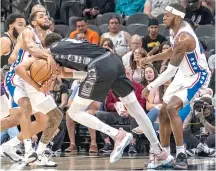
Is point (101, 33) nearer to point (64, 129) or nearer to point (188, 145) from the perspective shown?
point (64, 129)

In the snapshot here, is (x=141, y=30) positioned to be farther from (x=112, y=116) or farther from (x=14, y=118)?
(x=14, y=118)

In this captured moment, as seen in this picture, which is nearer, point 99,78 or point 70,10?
point 99,78

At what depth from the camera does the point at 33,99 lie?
10.4 metres

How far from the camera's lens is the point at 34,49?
9.76 m

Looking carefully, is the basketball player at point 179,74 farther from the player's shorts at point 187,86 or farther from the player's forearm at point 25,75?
the player's forearm at point 25,75

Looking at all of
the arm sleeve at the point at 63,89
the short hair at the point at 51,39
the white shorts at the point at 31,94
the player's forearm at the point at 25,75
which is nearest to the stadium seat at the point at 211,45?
the arm sleeve at the point at 63,89

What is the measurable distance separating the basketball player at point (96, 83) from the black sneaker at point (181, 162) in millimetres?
168

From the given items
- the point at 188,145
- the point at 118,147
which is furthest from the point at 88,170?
the point at 188,145

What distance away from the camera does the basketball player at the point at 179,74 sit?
9.55 m

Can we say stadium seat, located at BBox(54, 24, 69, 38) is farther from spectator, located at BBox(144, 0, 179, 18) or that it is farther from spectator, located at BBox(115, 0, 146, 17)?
spectator, located at BBox(144, 0, 179, 18)

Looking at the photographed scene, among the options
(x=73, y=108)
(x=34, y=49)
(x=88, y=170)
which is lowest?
(x=88, y=170)

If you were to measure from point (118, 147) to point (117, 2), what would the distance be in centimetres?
800

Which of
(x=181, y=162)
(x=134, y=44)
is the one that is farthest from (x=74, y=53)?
(x=134, y=44)

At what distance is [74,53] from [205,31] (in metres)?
5.90
